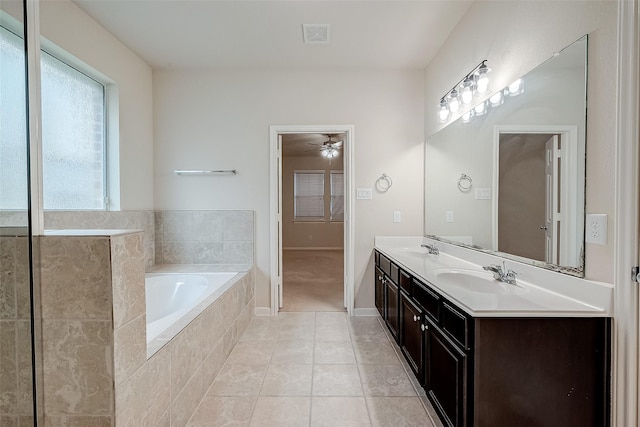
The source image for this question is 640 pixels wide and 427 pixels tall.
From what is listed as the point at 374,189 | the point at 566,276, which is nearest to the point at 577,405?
the point at 566,276

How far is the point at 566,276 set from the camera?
4.61ft

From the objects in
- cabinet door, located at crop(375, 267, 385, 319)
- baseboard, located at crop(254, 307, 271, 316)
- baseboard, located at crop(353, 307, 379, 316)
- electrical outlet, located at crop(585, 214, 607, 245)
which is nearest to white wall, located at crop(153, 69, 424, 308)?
cabinet door, located at crop(375, 267, 385, 319)

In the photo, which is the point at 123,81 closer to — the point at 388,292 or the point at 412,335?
the point at 388,292

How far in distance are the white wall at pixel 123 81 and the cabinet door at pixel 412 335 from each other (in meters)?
2.61

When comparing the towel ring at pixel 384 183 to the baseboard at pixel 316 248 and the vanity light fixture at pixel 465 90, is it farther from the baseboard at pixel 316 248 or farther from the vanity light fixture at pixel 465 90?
the baseboard at pixel 316 248

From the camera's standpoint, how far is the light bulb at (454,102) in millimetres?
2498

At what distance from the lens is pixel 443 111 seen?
273cm

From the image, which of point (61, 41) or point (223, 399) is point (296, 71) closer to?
point (61, 41)

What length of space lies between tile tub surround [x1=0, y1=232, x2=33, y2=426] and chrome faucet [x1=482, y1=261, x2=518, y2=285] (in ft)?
7.22

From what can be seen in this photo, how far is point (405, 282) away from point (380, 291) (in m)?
0.85

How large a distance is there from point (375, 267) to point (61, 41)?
126 inches

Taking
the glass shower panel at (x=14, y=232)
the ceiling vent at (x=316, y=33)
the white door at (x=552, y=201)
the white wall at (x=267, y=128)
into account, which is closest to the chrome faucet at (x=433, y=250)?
the white wall at (x=267, y=128)

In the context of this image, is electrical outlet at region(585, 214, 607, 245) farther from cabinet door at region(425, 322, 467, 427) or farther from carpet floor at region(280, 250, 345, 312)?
carpet floor at region(280, 250, 345, 312)

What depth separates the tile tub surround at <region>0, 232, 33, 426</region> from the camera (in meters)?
1.09
